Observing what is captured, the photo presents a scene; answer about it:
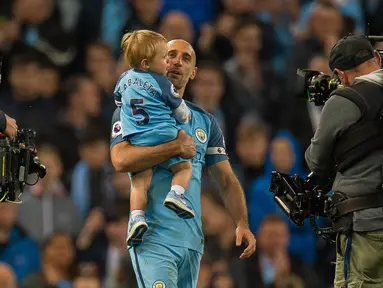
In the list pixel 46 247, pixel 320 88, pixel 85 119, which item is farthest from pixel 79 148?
pixel 320 88

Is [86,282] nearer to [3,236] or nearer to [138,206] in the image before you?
[3,236]

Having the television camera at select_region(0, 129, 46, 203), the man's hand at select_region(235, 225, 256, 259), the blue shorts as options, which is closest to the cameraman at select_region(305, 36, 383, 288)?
the man's hand at select_region(235, 225, 256, 259)

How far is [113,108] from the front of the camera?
9852 mm

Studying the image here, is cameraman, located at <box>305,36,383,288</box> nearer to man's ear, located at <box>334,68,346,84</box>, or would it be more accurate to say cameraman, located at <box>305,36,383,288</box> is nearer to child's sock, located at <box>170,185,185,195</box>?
man's ear, located at <box>334,68,346,84</box>

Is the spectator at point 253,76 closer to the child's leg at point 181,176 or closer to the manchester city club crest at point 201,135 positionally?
the manchester city club crest at point 201,135

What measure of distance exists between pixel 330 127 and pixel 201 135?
2.28 feet

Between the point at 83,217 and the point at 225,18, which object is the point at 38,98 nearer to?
the point at 83,217

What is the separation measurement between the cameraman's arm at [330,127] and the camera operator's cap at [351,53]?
0.73ft

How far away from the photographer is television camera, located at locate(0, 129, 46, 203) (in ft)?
20.5

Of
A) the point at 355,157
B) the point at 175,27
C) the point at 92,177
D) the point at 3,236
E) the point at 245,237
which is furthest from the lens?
the point at 175,27

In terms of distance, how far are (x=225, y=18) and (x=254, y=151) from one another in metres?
1.35

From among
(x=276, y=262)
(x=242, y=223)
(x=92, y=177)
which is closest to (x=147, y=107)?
(x=242, y=223)

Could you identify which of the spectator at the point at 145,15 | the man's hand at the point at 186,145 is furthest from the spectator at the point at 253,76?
the man's hand at the point at 186,145

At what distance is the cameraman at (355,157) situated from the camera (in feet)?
18.9
